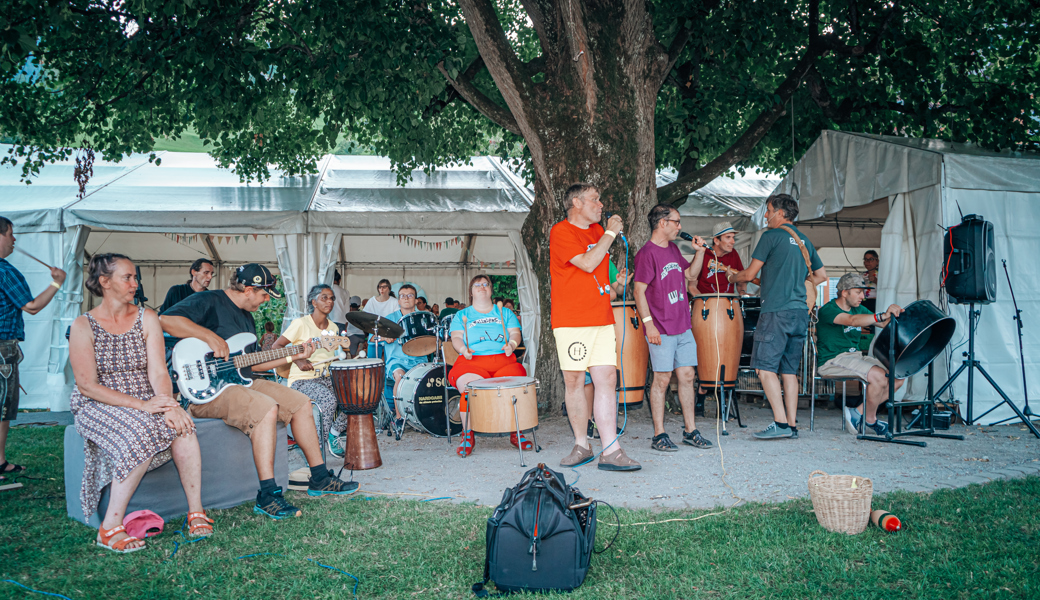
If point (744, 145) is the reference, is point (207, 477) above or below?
below

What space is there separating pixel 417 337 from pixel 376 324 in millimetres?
594

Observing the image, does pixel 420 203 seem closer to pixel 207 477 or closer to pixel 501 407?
pixel 501 407

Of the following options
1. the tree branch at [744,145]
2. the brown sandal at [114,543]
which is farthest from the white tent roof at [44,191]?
the tree branch at [744,145]

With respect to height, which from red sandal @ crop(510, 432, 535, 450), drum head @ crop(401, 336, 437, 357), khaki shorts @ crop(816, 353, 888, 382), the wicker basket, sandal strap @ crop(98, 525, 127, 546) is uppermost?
drum head @ crop(401, 336, 437, 357)

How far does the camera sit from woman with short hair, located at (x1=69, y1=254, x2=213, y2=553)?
3414 millimetres

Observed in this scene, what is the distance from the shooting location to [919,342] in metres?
5.50

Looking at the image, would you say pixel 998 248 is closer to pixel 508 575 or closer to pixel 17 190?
pixel 508 575

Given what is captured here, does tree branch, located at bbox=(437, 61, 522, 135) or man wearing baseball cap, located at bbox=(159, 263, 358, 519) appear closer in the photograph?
man wearing baseball cap, located at bbox=(159, 263, 358, 519)

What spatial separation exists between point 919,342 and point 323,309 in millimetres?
4759

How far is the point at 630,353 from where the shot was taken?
5.37m

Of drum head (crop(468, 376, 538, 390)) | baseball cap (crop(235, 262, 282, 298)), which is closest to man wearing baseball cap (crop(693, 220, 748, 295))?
drum head (crop(468, 376, 538, 390))

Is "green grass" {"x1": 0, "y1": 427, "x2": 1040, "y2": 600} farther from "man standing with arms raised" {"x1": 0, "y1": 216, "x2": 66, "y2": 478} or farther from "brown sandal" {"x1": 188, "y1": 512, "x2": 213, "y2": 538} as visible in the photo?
"man standing with arms raised" {"x1": 0, "y1": 216, "x2": 66, "y2": 478}

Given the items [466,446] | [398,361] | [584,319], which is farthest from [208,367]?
[398,361]

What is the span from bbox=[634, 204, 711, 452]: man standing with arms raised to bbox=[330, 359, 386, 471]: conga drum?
2.00 metres
